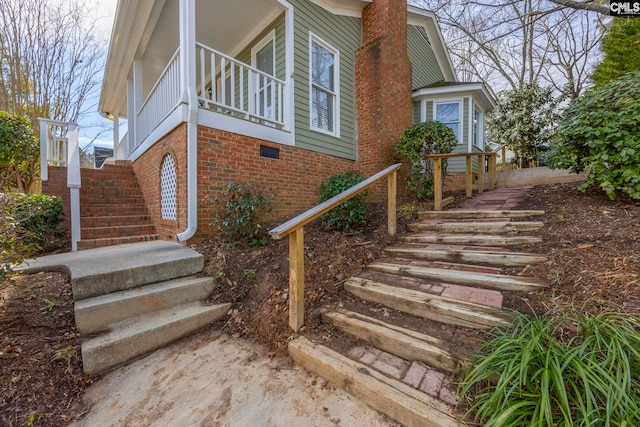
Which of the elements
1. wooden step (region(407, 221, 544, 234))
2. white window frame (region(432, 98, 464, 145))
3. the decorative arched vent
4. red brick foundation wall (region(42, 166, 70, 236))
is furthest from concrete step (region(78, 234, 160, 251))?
white window frame (region(432, 98, 464, 145))

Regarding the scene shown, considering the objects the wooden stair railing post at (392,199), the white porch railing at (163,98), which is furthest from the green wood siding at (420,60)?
the white porch railing at (163,98)

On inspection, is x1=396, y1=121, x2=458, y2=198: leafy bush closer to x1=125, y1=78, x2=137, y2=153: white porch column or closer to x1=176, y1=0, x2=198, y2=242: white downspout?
x1=176, y1=0, x2=198, y2=242: white downspout

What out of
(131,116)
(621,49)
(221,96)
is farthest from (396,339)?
(621,49)

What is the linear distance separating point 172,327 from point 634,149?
4.96m

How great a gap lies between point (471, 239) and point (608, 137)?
6.03 ft

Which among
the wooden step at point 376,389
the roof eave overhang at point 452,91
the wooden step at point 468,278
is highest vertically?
the roof eave overhang at point 452,91

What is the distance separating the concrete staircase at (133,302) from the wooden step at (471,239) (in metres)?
2.46

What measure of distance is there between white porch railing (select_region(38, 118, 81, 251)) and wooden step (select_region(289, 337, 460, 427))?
4.24 meters

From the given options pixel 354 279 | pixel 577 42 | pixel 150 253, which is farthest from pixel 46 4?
pixel 577 42

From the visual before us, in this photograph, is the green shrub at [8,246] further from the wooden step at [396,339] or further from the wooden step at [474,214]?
the wooden step at [474,214]

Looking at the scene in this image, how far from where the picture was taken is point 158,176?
190 inches

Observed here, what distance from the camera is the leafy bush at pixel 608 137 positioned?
9.32 feet

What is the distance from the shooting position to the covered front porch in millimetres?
3826

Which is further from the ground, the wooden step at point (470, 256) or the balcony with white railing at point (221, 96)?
the balcony with white railing at point (221, 96)
